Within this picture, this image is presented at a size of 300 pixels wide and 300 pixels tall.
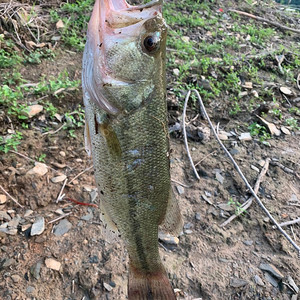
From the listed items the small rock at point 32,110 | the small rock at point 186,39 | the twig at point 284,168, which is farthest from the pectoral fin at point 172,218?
the small rock at point 186,39

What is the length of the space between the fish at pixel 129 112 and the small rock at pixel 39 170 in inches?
51.5

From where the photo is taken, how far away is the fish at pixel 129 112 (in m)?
1.34

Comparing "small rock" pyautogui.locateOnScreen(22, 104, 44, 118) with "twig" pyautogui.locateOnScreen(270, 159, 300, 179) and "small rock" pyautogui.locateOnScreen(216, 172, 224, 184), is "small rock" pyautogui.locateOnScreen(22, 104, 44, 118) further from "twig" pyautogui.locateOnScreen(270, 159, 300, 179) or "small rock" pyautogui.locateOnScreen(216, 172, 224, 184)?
"twig" pyautogui.locateOnScreen(270, 159, 300, 179)

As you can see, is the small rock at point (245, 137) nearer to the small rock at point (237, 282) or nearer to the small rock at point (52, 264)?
the small rock at point (237, 282)

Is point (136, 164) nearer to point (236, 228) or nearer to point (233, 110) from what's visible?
point (236, 228)

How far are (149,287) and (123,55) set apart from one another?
136 centimetres

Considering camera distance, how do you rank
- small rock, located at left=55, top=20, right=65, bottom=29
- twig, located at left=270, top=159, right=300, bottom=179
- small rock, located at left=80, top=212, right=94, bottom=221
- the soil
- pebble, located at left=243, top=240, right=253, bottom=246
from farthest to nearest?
small rock, located at left=55, top=20, right=65, bottom=29
twig, located at left=270, top=159, right=300, bottom=179
pebble, located at left=243, top=240, right=253, bottom=246
small rock, located at left=80, top=212, right=94, bottom=221
the soil

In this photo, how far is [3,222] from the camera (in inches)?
92.7

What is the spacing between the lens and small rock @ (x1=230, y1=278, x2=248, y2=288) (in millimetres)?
2361

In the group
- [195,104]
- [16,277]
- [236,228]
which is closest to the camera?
[16,277]

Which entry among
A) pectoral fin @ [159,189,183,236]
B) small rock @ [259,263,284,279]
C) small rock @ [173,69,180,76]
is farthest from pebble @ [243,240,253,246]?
small rock @ [173,69,180,76]

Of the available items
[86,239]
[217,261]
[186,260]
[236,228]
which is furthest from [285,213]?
[86,239]

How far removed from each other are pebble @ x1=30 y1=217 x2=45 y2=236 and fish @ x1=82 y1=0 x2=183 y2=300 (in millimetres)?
1008

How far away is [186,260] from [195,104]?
2282mm
